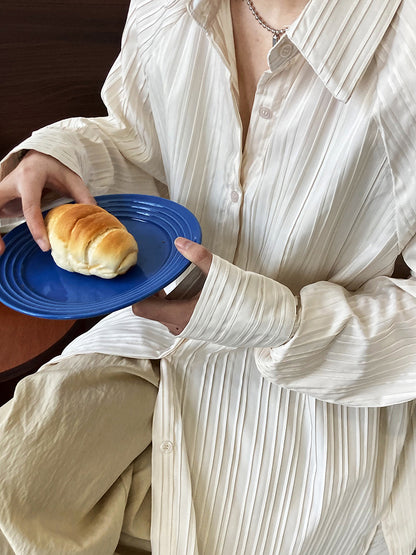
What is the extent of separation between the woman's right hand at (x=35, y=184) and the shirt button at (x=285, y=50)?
0.35 m

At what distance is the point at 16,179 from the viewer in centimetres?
81

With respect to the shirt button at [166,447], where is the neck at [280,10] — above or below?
above

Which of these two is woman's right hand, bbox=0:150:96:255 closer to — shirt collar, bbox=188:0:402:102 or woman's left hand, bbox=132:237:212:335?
woman's left hand, bbox=132:237:212:335

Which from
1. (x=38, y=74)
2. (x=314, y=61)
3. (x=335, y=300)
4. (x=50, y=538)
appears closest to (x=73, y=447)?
(x=50, y=538)

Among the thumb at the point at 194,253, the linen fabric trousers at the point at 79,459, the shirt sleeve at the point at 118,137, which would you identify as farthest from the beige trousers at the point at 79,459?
the shirt sleeve at the point at 118,137

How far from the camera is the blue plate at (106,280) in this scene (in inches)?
25.6

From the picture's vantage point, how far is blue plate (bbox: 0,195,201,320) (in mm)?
651

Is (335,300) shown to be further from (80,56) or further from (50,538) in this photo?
(80,56)

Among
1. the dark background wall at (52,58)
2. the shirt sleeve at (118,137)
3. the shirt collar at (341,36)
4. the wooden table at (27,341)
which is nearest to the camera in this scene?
the shirt collar at (341,36)

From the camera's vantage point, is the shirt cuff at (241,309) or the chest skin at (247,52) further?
the chest skin at (247,52)

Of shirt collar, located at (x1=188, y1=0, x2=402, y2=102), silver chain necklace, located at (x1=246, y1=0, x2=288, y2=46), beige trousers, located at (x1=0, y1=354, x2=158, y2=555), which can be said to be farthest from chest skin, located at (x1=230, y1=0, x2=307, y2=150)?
beige trousers, located at (x1=0, y1=354, x2=158, y2=555)

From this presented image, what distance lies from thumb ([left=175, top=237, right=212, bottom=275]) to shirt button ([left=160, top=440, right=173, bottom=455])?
28 centimetres

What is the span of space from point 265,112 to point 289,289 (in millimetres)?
248

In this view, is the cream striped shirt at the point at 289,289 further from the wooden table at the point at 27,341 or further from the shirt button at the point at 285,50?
the wooden table at the point at 27,341
